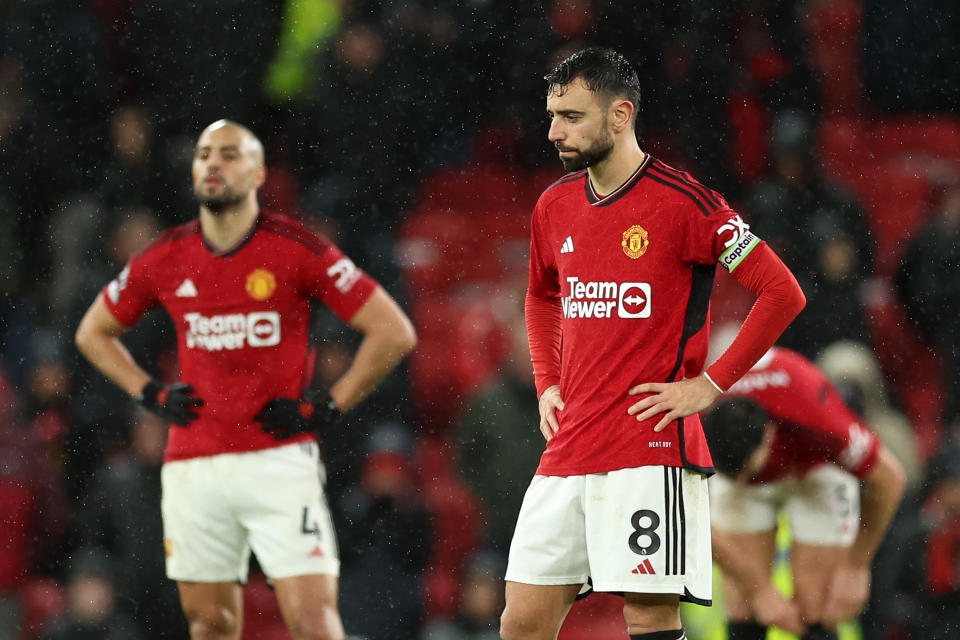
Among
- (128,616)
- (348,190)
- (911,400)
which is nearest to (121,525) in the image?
(128,616)

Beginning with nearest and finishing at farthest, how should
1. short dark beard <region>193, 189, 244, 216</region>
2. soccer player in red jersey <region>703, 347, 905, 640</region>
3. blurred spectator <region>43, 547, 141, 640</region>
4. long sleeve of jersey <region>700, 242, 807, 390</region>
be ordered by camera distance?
long sleeve of jersey <region>700, 242, 807, 390</region> < soccer player in red jersey <region>703, 347, 905, 640</region> < short dark beard <region>193, 189, 244, 216</region> < blurred spectator <region>43, 547, 141, 640</region>

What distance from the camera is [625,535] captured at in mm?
3096

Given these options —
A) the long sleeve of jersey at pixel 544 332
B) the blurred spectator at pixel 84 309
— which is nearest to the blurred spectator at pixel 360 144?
the blurred spectator at pixel 84 309

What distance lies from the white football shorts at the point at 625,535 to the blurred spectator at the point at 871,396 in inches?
95.3

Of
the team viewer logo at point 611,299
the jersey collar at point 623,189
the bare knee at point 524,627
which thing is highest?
the jersey collar at point 623,189

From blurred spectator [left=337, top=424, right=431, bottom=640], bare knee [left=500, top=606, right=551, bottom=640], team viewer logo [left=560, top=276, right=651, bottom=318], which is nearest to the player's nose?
team viewer logo [left=560, top=276, right=651, bottom=318]

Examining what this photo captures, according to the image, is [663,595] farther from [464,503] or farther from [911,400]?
[911,400]

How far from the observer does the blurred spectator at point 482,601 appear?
540cm

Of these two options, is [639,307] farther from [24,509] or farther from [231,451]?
[24,509]

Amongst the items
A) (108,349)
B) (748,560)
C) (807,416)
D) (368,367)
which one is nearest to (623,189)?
(807,416)

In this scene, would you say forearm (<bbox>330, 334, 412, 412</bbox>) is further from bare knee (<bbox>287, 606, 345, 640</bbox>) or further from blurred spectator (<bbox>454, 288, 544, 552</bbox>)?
blurred spectator (<bbox>454, 288, 544, 552</bbox>)

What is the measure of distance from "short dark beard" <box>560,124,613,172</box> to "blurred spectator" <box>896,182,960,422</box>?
3448mm

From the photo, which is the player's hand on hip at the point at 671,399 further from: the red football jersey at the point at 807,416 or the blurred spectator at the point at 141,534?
the blurred spectator at the point at 141,534

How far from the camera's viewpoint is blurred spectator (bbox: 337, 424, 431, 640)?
554 cm
